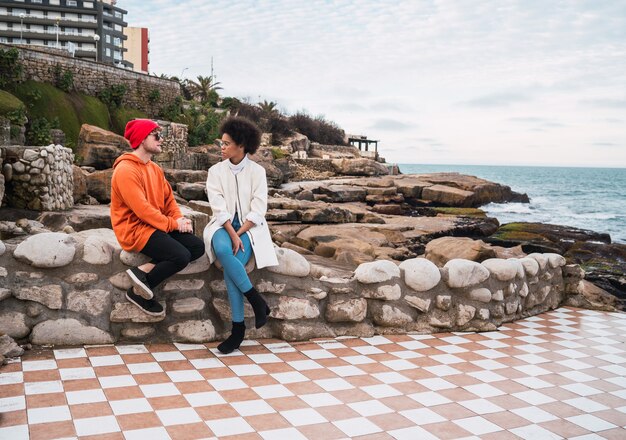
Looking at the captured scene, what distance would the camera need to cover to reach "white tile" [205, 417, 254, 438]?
342 centimetres

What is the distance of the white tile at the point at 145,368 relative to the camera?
433 centimetres

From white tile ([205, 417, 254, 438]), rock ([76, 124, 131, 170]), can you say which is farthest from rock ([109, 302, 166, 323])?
rock ([76, 124, 131, 170])

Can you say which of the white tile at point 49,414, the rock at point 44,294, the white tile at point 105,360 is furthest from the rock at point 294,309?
the white tile at point 49,414

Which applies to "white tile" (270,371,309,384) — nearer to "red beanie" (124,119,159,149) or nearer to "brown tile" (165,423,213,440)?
"brown tile" (165,423,213,440)

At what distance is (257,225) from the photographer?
5.16 metres

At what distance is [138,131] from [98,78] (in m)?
29.1

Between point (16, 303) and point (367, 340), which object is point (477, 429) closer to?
point (367, 340)

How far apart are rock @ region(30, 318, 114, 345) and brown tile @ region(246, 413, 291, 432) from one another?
1.74 metres

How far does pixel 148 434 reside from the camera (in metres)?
3.32

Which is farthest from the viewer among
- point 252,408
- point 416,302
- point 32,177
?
point 32,177

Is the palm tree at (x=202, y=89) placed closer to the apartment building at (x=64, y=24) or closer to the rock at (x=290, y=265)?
the apartment building at (x=64, y=24)

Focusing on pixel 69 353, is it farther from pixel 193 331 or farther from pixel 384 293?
pixel 384 293

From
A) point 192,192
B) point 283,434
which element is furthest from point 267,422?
point 192,192

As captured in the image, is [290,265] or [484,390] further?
[290,265]
